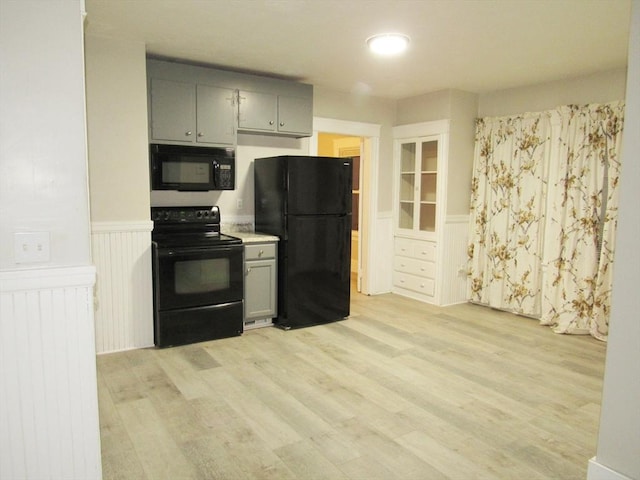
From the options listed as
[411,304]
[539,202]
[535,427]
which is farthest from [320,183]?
[535,427]

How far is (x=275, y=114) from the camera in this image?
444 centimetres

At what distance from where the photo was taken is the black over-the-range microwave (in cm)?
386

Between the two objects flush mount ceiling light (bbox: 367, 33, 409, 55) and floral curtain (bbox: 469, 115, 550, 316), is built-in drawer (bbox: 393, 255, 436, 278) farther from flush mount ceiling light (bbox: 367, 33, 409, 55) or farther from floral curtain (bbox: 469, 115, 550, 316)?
flush mount ceiling light (bbox: 367, 33, 409, 55)

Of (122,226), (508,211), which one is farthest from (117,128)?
(508,211)

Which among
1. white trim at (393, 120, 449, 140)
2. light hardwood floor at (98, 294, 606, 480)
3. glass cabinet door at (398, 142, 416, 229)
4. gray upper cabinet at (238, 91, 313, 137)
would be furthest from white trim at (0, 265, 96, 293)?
glass cabinet door at (398, 142, 416, 229)

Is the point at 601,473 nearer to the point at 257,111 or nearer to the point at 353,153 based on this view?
the point at 257,111

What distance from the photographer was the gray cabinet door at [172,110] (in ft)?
12.4

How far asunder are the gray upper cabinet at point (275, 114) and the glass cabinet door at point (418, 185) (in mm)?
1550

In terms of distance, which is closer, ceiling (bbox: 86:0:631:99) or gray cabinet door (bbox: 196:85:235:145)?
ceiling (bbox: 86:0:631:99)

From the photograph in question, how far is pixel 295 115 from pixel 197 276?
1.94 meters

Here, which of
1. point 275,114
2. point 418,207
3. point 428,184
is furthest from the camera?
point 418,207

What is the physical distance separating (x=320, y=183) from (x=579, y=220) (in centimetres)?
256

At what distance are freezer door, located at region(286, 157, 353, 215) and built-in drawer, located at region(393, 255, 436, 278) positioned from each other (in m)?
1.43

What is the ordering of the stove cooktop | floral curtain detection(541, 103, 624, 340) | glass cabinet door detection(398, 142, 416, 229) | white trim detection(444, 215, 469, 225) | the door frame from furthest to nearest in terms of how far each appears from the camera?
glass cabinet door detection(398, 142, 416, 229) < the door frame < white trim detection(444, 215, 469, 225) < floral curtain detection(541, 103, 624, 340) < the stove cooktop
